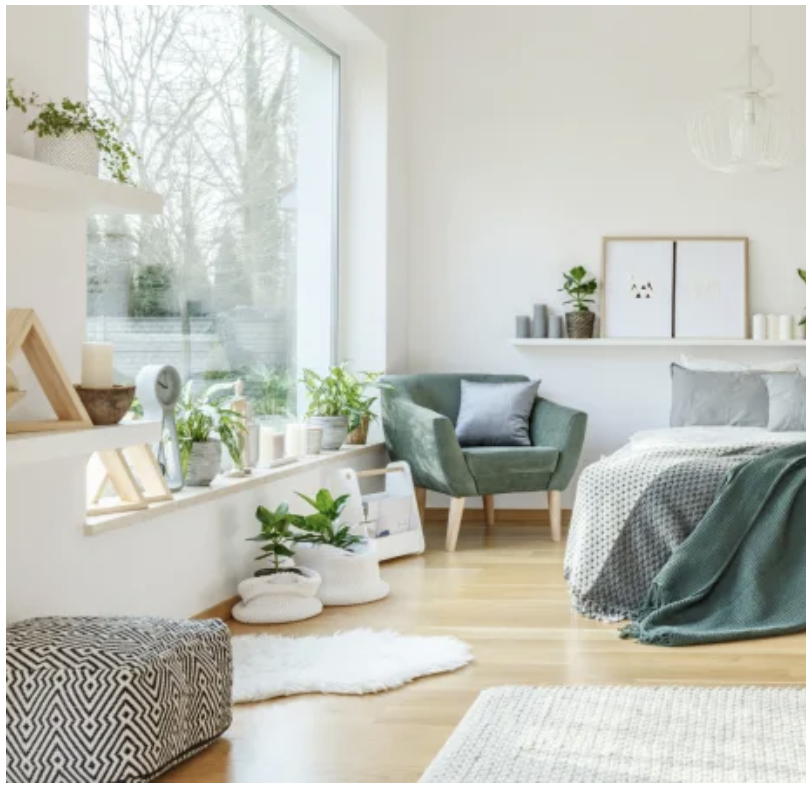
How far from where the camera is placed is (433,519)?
24.2 ft

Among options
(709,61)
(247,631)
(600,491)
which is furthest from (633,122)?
(247,631)

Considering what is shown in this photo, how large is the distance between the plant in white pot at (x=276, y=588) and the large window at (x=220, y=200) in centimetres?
72

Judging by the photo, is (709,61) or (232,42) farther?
(709,61)

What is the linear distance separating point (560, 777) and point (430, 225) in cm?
494

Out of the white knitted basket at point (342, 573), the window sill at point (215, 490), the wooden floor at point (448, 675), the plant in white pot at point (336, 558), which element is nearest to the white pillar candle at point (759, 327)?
the wooden floor at point (448, 675)

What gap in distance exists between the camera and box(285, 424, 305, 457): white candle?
601cm

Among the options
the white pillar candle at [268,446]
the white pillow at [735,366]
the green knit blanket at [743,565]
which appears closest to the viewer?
the green knit blanket at [743,565]

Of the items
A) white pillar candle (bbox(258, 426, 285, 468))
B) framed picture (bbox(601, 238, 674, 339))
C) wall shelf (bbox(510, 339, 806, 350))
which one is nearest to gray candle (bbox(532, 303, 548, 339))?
wall shelf (bbox(510, 339, 806, 350))

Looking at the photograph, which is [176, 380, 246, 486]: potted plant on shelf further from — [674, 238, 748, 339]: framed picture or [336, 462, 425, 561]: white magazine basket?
[674, 238, 748, 339]: framed picture

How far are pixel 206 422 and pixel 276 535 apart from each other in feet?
1.67

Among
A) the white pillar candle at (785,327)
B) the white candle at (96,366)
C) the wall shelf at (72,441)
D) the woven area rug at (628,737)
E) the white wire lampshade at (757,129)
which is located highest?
the white wire lampshade at (757,129)

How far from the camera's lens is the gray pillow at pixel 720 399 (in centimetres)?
650

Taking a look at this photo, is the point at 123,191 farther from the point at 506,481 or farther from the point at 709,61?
the point at 709,61

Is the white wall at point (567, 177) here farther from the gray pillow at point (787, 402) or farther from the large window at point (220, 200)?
the large window at point (220, 200)
